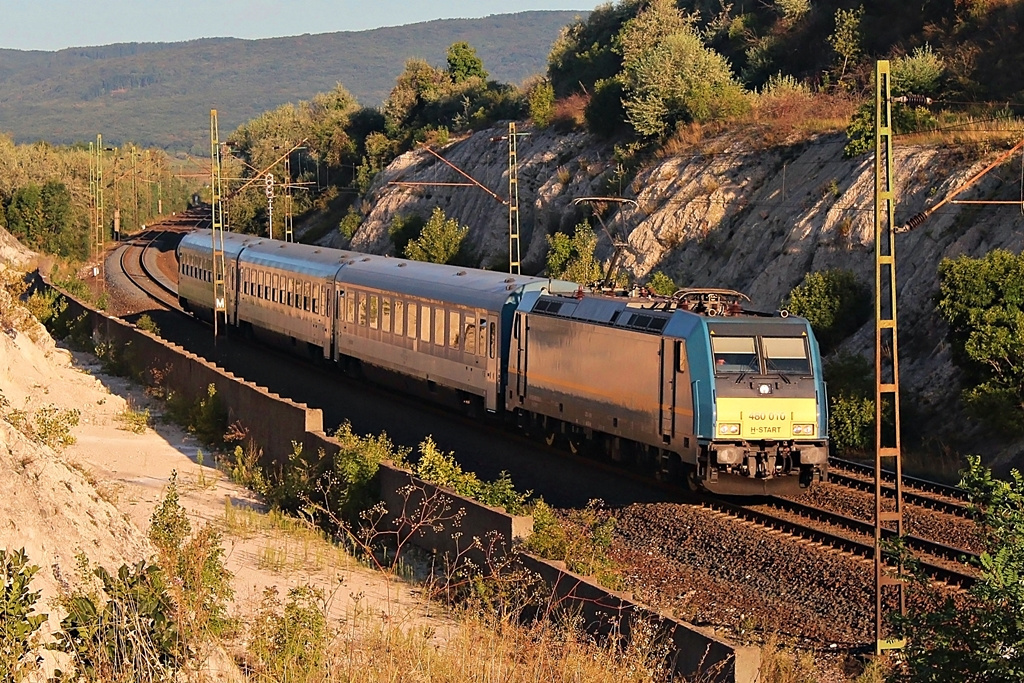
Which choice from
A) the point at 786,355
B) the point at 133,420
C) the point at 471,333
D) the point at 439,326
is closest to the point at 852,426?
the point at 786,355

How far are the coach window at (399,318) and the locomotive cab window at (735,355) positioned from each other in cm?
1313

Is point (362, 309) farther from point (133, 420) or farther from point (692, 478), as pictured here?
point (692, 478)

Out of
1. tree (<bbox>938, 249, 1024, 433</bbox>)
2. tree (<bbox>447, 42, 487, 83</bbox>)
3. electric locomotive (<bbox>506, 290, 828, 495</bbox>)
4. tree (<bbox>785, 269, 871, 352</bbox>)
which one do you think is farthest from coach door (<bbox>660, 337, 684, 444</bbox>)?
tree (<bbox>447, 42, 487, 83</bbox>)

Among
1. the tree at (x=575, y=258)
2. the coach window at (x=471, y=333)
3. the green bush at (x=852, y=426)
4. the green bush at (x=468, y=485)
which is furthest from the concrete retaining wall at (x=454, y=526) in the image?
the tree at (x=575, y=258)

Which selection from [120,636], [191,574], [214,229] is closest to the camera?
[120,636]

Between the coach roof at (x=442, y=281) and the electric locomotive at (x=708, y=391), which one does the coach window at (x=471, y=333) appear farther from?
the electric locomotive at (x=708, y=391)

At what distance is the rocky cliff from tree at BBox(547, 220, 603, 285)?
1642mm

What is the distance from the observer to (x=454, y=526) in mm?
17953

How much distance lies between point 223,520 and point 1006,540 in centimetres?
1219

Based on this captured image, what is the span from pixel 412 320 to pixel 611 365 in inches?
392

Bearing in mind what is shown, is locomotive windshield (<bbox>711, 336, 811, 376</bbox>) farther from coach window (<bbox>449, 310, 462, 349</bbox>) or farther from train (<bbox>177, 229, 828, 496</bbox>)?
coach window (<bbox>449, 310, 462, 349</bbox>)

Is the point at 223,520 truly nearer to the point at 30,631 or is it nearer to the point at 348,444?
the point at 348,444

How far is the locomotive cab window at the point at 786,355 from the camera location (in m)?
20.4

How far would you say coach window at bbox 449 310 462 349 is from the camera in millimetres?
29156
